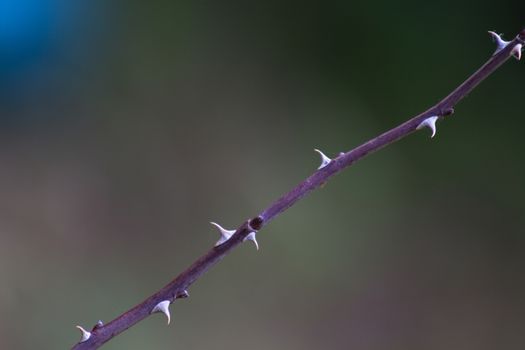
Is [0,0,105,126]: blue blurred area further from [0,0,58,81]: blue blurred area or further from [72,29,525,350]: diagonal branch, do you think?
[72,29,525,350]: diagonal branch

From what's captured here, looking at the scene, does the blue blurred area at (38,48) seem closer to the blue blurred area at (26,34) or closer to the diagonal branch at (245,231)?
the blue blurred area at (26,34)

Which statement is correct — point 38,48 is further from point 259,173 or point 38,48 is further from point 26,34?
point 259,173

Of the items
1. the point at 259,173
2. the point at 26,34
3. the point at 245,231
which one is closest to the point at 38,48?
the point at 26,34

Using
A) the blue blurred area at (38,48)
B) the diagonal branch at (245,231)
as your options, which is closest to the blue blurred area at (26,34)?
the blue blurred area at (38,48)

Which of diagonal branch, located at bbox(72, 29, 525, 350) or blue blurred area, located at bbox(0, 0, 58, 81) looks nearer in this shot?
diagonal branch, located at bbox(72, 29, 525, 350)

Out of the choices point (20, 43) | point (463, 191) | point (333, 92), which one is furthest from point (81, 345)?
point (463, 191)

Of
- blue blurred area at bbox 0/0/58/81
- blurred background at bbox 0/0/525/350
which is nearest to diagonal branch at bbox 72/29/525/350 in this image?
blurred background at bbox 0/0/525/350

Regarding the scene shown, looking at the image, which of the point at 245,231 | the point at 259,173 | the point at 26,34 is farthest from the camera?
the point at 259,173

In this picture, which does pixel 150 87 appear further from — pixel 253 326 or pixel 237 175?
pixel 253 326

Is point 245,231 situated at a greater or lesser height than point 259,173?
lesser
